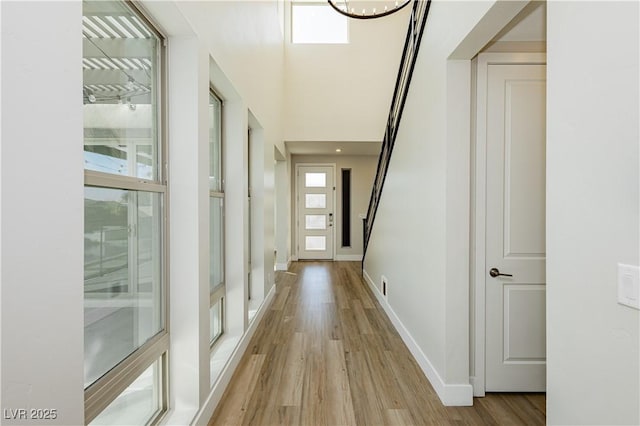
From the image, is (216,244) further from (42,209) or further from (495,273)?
(495,273)

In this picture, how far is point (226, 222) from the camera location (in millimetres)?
2574

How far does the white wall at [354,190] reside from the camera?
738 centimetres

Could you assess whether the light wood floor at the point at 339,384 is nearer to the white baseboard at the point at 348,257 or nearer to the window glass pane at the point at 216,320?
the window glass pane at the point at 216,320

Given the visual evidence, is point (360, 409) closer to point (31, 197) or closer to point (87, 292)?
point (87, 292)

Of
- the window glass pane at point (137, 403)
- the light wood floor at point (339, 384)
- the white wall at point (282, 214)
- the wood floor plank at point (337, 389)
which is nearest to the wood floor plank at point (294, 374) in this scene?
the light wood floor at point (339, 384)

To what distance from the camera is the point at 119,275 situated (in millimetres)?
1266

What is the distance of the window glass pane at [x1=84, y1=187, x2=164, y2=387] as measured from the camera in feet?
3.61

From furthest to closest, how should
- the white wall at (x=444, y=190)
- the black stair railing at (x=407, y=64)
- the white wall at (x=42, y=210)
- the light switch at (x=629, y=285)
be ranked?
1. the black stair railing at (x=407, y=64)
2. the white wall at (x=444, y=190)
3. the light switch at (x=629, y=285)
4. the white wall at (x=42, y=210)

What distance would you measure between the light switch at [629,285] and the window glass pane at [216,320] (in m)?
2.31

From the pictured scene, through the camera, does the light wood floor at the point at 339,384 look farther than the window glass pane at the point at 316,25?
No

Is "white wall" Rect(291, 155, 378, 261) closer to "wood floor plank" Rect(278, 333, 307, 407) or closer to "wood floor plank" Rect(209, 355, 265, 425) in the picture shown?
"wood floor plank" Rect(278, 333, 307, 407)

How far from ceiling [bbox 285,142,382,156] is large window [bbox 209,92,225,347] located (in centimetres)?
366

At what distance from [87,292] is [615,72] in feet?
5.94

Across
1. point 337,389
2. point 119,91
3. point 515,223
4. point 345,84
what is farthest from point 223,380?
point 345,84
